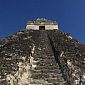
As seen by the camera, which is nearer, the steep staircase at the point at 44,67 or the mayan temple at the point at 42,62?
the mayan temple at the point at 42,62

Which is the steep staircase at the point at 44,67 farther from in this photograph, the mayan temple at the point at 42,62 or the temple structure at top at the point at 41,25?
the temple structure at top at the point at 41,25

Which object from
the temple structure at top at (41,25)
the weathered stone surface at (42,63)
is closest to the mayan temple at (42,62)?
the weathered stone surface at (42,63)

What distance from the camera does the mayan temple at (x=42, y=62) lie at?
862cm

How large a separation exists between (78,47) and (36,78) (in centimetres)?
345

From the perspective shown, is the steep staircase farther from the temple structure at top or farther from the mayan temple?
the temple structure at top

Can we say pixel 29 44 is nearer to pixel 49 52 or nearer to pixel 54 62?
pixel 49 52

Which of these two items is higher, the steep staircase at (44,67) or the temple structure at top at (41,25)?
the temple structure at top at (41,25)

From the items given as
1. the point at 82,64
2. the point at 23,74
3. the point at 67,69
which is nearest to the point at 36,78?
the point at 23,74

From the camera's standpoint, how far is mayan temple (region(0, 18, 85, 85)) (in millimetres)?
8617

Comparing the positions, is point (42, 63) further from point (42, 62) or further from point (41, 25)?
point (41, 25)

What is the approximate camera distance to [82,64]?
9.62 meters

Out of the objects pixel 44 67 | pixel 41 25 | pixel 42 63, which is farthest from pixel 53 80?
pixel 41 25

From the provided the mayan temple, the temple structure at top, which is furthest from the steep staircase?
the temple structure at top

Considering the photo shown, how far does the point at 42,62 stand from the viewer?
9.91 meters
